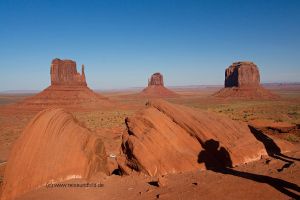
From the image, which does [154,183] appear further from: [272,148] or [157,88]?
[157,88]

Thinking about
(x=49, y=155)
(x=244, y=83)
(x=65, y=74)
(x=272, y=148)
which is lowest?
(x=272, y=148)

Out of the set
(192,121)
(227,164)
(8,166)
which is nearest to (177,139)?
(192,121)

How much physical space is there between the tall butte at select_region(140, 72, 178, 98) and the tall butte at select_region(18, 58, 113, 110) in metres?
57.7

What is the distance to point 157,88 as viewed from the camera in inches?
5399

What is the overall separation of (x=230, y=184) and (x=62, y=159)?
5.38m

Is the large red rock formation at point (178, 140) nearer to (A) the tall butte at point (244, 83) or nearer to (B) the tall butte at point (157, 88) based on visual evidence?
(A) the tall butte at point (244, 83)

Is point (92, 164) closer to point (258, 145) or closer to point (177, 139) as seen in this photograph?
point (177, 139)

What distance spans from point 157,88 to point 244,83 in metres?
48.0

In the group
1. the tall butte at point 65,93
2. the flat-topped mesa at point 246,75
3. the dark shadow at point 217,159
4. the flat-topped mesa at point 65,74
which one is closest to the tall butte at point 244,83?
the flat-topped mesa at point 246,75

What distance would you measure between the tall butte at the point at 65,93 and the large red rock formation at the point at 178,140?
54778 mm

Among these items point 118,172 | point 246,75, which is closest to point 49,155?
point 118,172

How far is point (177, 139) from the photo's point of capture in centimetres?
1051

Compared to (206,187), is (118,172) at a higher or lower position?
lower

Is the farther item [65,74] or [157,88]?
[157,88]
